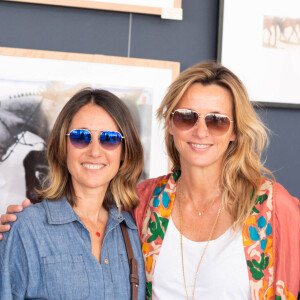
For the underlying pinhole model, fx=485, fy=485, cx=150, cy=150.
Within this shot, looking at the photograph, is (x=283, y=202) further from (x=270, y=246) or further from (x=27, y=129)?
(x=27, y=129)

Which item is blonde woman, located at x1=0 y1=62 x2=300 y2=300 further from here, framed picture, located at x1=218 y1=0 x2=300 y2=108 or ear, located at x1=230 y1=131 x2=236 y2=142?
framed picture, located at x1=218 y1=0 x2=300 y2=108

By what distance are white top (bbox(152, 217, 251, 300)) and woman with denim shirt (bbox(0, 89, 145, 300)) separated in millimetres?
97

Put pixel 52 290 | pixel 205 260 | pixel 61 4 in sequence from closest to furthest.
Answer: pixel 52 290 < pixel 205 260 < pixel 61 4

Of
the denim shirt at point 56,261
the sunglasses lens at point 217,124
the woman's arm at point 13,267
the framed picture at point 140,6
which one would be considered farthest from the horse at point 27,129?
the sunglasses lens at point 217,124

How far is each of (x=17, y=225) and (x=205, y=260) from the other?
0.70 m

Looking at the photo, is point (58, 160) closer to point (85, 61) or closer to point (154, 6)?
point (85, 61)

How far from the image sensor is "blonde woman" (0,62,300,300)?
174 cm

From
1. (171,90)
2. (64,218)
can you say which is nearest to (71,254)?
(64,218)

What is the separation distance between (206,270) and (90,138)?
645mm

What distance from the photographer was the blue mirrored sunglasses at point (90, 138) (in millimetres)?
1739

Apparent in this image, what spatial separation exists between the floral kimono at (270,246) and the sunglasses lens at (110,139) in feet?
1.29

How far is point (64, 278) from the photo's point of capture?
1587 millimetres

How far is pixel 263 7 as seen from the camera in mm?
2566

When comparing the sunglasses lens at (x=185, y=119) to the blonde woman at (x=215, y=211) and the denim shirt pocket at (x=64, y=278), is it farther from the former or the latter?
the denim shirt pocket at (x=64, y=278)
